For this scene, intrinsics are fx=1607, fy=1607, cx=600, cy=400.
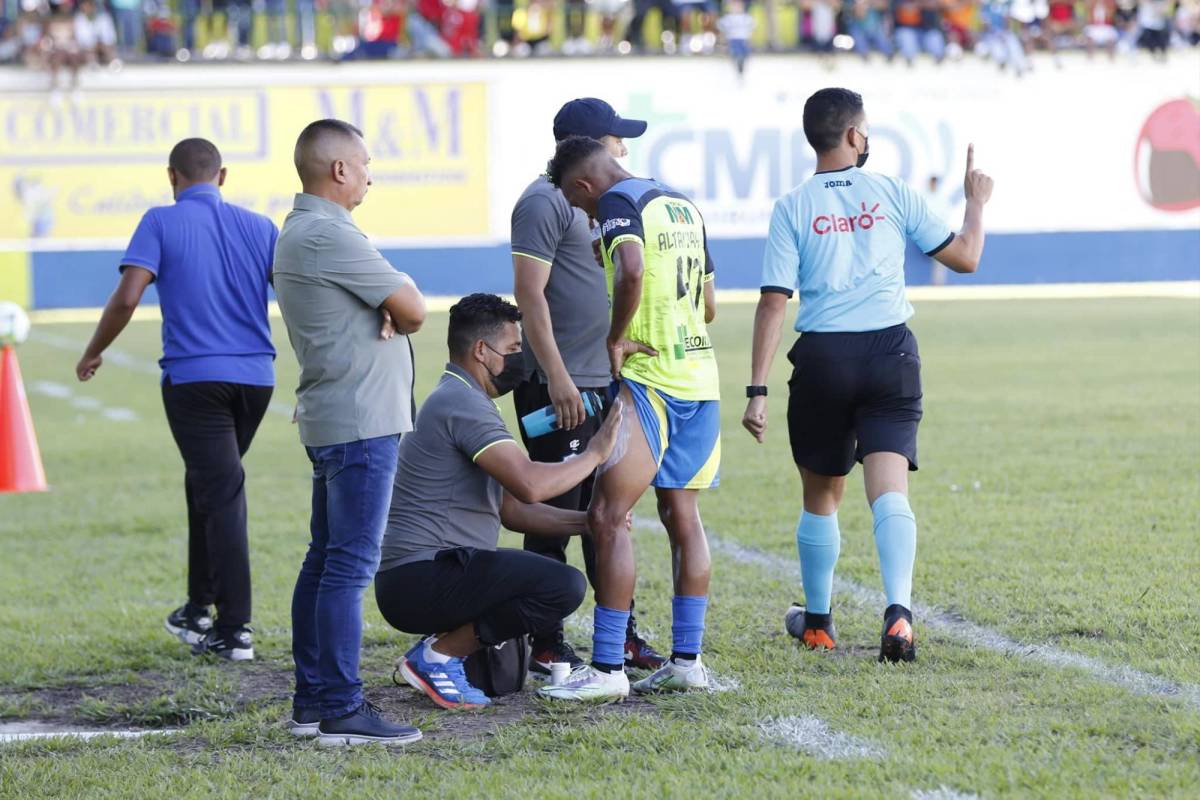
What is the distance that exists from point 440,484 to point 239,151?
25335 millimetres

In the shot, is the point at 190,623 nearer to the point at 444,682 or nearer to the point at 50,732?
the point at 50,732

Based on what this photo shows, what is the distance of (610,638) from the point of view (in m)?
5.03

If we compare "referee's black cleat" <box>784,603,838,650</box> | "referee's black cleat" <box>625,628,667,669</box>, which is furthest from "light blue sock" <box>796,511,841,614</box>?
"referee's black cleat" <box>625,628,667,669</box>

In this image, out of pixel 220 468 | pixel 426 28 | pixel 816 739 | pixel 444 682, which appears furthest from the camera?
pixel 426 28

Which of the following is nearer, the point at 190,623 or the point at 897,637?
the point at 897,637

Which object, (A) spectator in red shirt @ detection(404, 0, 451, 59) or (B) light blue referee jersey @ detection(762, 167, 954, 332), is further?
(A) spectator in red shirt @ detection(404, 0, 451, 59)

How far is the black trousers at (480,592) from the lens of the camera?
5.04m

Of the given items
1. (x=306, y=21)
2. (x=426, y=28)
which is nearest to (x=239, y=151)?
(x=306, y=21)

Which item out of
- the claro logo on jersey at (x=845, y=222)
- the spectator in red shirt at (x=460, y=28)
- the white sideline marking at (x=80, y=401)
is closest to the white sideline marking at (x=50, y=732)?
the claro logo on jersey at (x=845, y=222)

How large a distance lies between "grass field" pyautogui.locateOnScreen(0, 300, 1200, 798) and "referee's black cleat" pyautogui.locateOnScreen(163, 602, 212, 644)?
8cm

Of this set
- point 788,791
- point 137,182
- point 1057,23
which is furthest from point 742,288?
point 788,791

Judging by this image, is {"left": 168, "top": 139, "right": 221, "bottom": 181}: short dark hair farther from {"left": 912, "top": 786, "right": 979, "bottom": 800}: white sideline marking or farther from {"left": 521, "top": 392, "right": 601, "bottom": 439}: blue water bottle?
{"left": 912, "top": 786, "right": 979, "bottom": 800}: white sideline marking

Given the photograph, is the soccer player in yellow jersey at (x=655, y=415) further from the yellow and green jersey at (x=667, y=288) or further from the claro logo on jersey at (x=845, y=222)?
the claro logo on jersey at (x=845, y=222)

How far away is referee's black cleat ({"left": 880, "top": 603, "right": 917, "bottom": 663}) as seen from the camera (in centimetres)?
Result: 522
